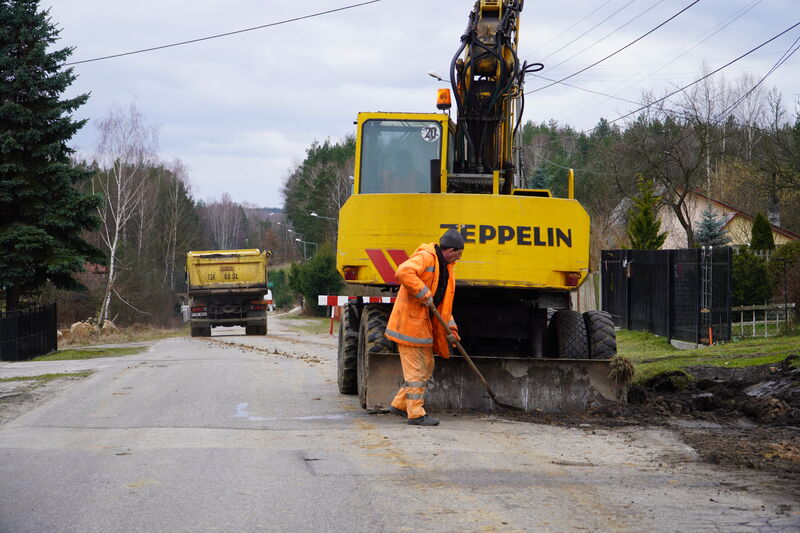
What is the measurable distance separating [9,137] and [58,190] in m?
1.81

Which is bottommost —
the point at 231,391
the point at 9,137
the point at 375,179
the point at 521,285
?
the point at 231,391

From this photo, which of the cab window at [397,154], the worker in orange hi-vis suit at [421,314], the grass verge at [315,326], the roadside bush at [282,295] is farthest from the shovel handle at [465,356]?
the roadside bush at [282,295]

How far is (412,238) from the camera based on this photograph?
9.30m

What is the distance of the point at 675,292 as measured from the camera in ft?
66.6

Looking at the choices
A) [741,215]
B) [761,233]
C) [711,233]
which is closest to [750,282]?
[761,233]

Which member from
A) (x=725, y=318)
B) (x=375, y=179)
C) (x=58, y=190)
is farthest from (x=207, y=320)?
(x=375, y=179)

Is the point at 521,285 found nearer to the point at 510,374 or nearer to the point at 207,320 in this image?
the point at 510,374

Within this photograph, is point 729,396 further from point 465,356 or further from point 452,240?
point 452,240

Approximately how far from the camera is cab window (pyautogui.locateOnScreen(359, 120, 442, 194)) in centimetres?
1055

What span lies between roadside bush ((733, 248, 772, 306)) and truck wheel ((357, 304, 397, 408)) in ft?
52.4

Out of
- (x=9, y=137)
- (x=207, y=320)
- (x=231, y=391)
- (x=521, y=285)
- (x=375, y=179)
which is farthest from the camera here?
(x=207, y=320)

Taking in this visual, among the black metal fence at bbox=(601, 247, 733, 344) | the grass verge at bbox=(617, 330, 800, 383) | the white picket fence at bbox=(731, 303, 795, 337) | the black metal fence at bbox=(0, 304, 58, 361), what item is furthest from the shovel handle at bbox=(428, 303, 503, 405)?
the black metal fence at bbox=(0, 304, 58, 361)

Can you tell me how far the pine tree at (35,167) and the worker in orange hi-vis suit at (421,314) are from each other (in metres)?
16.8

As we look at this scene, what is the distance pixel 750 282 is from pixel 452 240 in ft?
57.4
